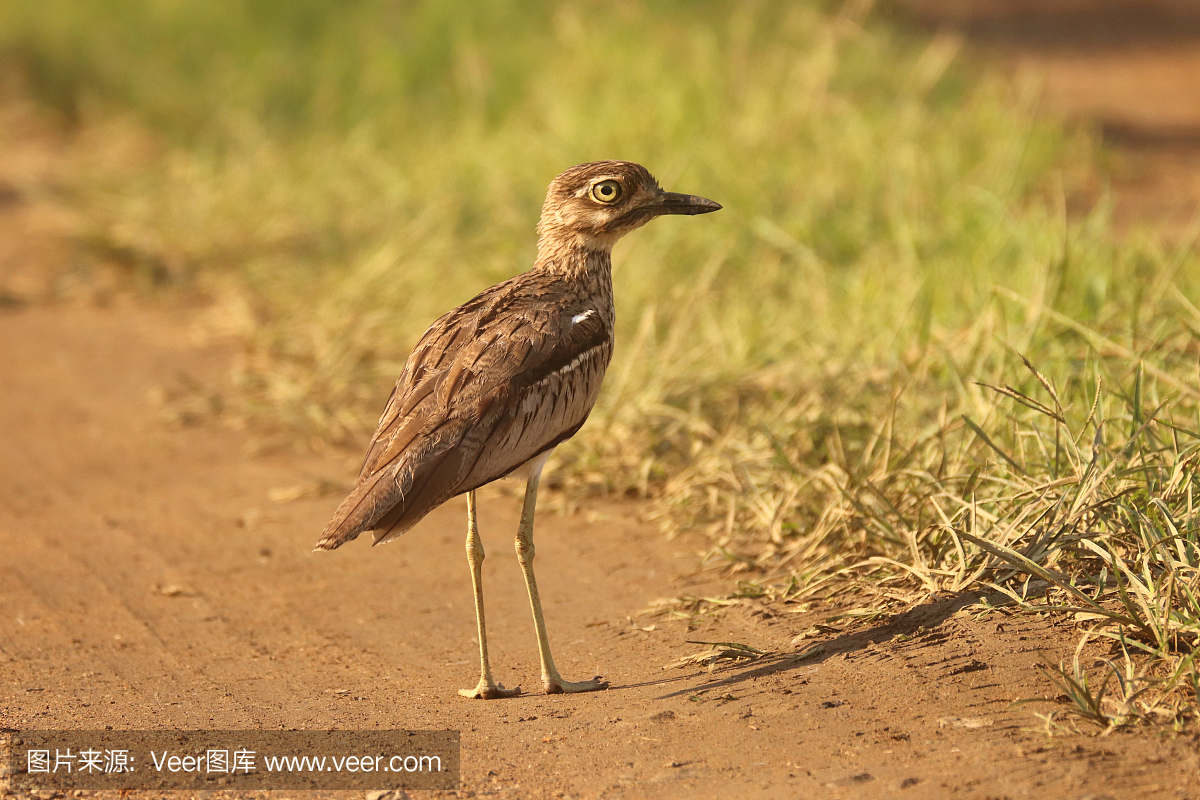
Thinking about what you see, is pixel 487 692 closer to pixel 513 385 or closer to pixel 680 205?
pixel 513 385

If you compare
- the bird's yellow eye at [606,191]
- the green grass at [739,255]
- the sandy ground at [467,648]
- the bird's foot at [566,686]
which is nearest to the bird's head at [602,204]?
the bird's yellow eye at [606,191]

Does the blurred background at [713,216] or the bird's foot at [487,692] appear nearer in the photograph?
the bird's foot at [487,692]

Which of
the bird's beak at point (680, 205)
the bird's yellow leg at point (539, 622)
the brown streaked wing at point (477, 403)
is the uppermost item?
the bird's beak at point (680, 205)

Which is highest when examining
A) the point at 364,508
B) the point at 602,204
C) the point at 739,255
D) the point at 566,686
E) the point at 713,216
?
→ the point at 713,216

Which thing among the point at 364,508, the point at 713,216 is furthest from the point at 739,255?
the point at 364,508

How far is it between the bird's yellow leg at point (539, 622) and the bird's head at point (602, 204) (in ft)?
2.64

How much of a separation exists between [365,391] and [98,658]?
2.41 meters

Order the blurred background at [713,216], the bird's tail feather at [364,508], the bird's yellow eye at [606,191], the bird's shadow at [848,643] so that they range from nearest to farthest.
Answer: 1. the bird's tail feather at [364,508]
2. the bird's shadow at [848,643]
3. the bird's yellow eye at [606,191]
4. the blurred background at [713,216]

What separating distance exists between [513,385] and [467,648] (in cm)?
96

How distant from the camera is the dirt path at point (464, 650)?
9.77ft

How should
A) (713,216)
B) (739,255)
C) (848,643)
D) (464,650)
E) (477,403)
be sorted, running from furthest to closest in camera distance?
(713,216), (739,255), (464,650), (848,643), (477,403)

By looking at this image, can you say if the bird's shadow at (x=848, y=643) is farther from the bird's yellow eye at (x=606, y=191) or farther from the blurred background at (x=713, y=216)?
the bird's yellow eye at (x=606, y=191)

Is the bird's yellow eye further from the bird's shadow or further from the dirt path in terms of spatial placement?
the bird's shadow

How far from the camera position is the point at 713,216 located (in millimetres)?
7172
